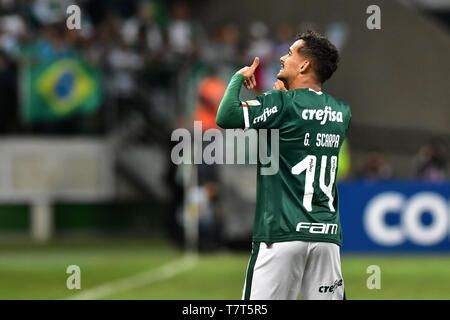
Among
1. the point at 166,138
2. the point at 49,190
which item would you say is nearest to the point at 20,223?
the point at 49,190

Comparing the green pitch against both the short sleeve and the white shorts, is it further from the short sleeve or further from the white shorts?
the short sleeve

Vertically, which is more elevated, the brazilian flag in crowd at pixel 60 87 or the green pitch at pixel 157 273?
the brazilian flag in crowd at pixel 60 87

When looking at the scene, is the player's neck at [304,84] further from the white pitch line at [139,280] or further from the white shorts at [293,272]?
the white pitch line at [139,280]

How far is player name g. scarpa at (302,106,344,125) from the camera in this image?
206 inches

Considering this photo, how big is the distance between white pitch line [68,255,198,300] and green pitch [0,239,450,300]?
1 cm

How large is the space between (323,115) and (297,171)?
32cm

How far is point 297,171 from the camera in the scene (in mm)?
5227

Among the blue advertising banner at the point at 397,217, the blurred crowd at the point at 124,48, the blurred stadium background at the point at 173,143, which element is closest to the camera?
the blurred stadium background at the point at 173,143

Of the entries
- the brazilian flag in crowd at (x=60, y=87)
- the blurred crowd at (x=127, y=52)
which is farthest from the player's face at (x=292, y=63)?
the brazilian flag in crowd at (x=60, y=87)

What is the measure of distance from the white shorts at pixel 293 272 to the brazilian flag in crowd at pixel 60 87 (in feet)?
48.0

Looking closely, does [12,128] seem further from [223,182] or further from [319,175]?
[319,175]

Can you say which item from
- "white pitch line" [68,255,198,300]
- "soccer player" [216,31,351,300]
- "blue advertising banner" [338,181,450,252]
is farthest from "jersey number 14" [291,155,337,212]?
"blue advertising banner" [338,181,450,252]

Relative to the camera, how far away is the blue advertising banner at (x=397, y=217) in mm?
15695

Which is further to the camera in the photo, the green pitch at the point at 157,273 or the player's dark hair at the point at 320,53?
the green pitch at the point at 157,273
